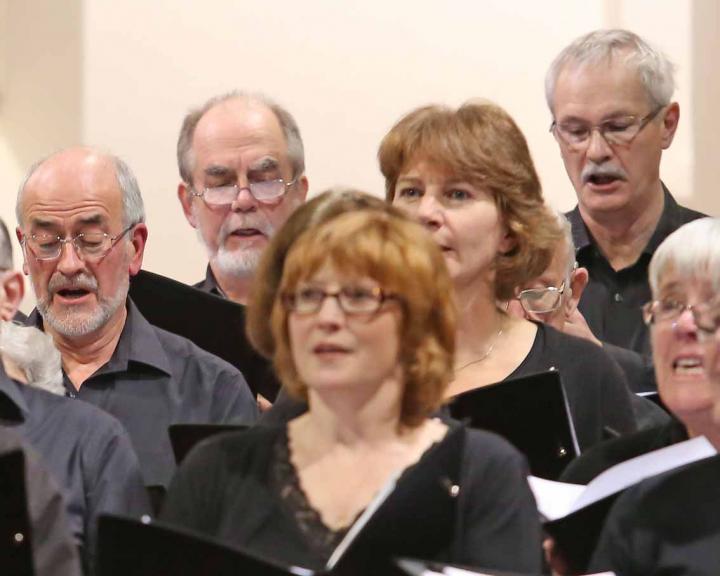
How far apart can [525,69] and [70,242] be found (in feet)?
7.49

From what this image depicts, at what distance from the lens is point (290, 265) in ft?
7.56

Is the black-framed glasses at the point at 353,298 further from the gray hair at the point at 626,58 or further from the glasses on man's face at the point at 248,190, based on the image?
the gray hair at the point at 626,58

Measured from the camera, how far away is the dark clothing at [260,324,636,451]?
3.10 m

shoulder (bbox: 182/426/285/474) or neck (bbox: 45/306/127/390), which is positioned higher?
shoulder (bbox: 182/426/285/474)

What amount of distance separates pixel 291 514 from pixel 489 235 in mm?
1051

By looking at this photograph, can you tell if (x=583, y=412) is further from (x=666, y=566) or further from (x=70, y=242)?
(x=70, y=242)

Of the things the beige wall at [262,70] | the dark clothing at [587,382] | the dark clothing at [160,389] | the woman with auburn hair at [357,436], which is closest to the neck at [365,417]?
the woman with auburn hair at [357,436]

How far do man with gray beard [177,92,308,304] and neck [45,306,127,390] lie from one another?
20.2 inches

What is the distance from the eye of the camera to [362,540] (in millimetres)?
2127

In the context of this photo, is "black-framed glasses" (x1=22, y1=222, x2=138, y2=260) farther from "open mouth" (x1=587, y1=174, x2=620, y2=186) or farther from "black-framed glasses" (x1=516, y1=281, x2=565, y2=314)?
"open mouth" (x1=587, y1=174, x2=620, y2=186)

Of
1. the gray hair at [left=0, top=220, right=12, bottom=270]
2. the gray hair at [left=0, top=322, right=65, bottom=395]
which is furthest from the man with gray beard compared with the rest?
the gray hair at [left=0, top=220, right=12, bottom=270]

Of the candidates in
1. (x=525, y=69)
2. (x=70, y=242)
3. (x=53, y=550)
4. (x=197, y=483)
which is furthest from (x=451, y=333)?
(x=525, y=69)

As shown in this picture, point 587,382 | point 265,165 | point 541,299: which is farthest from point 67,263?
point 587,382

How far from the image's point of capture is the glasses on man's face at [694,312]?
2.55 meters
